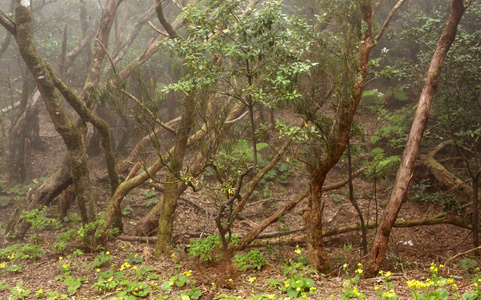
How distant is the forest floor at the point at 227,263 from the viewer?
429 centimetres

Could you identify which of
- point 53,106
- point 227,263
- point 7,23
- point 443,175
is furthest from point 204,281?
point 443,175

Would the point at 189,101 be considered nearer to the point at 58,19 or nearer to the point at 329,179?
the point at 329,179

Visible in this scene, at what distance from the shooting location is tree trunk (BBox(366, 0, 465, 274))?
490cm

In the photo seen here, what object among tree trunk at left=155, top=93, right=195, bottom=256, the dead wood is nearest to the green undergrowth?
tree trunk at left=155, top=93, right=195, bottom=256

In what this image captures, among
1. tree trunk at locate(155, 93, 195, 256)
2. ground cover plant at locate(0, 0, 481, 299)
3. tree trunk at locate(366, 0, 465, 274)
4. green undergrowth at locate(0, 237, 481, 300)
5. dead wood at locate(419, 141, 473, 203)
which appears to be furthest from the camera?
dead wood at locate(419, 141, 473, 203)

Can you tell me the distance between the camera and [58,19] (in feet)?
46.4

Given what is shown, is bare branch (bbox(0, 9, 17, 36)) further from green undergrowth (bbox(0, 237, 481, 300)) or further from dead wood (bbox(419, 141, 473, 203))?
dead wood (bbox(419, 141, 473, 203))

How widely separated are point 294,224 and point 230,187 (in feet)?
12.2

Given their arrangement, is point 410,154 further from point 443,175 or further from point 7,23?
point 7,23

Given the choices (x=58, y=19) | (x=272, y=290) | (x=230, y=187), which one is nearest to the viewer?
(x=272, y=290)

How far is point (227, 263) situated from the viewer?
16.1 feet

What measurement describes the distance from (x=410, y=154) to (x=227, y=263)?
3.17 m

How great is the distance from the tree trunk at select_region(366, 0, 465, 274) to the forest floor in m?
0.37

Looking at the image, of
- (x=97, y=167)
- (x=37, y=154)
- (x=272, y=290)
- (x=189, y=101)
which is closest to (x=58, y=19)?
(x=37, y=154)
